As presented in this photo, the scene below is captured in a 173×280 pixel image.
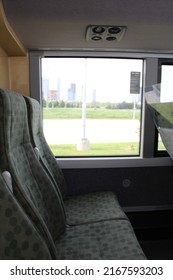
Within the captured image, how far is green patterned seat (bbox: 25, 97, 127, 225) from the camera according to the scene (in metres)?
1.34

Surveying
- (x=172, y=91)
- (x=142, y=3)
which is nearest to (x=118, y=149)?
(x=172, y=91)

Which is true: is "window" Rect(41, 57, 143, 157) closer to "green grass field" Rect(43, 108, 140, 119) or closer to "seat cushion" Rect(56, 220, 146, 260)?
"green grass field" Rect(43, 108, 140, 119)

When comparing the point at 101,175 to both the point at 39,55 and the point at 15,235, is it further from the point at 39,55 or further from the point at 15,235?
the point at 15,235

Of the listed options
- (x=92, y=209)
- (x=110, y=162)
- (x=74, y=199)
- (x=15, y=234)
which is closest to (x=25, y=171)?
(x=15, y=234)

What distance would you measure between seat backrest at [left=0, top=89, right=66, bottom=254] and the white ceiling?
0.56 meters

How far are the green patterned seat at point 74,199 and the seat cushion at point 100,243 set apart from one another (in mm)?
91

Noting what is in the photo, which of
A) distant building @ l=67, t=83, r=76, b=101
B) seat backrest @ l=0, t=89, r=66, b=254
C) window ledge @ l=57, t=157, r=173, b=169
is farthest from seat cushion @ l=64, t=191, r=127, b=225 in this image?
distant building @ l=67, t=83, r=76, b=101

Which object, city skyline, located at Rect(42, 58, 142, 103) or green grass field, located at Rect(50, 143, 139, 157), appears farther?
green grass field, located at Rect(50, 143, 139, 157)

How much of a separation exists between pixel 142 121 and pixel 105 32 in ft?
2.90

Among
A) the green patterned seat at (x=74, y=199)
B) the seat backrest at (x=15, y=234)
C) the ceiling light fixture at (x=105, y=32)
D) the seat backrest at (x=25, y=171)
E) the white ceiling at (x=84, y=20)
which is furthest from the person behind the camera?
the ceiling light fixture at (x=105, y=32)

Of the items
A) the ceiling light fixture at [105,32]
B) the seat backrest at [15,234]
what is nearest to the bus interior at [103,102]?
the ceiling light fixture at [105,32]

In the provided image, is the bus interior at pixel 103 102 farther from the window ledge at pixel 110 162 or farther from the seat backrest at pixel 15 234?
the seat backrest at pixel 15 234

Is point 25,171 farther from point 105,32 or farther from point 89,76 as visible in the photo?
point 89,76

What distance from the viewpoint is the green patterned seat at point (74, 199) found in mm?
1344
